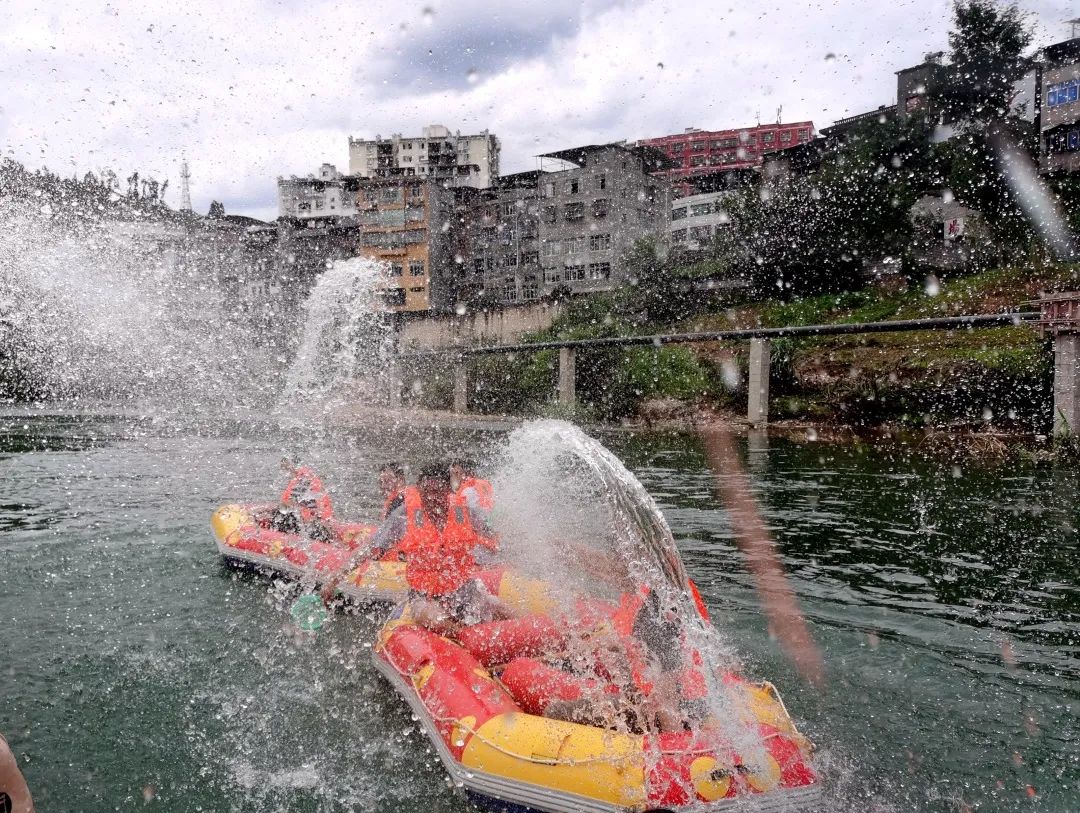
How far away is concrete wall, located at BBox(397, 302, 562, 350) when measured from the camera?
38438 millimetres

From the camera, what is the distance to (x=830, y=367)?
87.5 feet

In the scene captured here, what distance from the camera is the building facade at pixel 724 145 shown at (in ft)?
197

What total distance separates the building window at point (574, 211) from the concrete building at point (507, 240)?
225cm

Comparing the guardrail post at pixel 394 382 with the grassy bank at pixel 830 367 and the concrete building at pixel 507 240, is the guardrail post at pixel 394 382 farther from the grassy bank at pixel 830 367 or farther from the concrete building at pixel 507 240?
the concrete building at pixel 507 240

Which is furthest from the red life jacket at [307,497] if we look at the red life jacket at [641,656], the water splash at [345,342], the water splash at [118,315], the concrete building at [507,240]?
the concrete building at [507,240]

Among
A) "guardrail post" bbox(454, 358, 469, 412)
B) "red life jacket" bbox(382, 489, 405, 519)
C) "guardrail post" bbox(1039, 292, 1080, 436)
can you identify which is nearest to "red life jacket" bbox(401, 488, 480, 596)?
"red life jacket" bbox(382, 489, 405, 519)

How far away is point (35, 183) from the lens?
2009 cm

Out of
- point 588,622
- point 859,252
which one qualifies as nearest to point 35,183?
point 588,622

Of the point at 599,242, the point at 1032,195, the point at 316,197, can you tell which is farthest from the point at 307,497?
the point at 316,197

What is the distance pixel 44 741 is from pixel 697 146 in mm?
65501

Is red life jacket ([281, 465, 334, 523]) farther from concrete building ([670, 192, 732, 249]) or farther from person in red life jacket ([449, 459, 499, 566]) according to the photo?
concrete building ([670, 192, 732, 249])

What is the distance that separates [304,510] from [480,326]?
29707 mm

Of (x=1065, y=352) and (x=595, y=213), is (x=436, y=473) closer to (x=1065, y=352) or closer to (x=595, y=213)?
(x=1065, y=352)

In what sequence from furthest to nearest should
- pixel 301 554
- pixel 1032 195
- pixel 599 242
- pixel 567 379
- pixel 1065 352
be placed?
pixel 599 242
pixel 1032 195
pixel 567 379
pixel 1065 352
pixel 301 554
